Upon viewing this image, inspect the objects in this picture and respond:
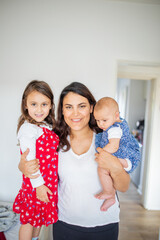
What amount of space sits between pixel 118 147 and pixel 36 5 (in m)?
2.19

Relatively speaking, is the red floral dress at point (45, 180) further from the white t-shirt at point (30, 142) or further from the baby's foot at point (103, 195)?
the baby's foot at point (103, 195)

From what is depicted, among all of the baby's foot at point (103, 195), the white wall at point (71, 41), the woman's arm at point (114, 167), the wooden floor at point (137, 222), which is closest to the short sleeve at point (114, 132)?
the woman's arm at point (114, 167)

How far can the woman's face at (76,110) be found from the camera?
1069mm

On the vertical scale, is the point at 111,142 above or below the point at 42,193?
A: above

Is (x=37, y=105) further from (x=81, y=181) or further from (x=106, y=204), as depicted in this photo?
(x=106, y=204)

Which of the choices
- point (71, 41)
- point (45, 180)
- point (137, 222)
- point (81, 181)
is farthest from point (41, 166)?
point (137, 222)

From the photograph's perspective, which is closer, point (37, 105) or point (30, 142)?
point (30, 142)

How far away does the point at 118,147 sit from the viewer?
108 centimetres

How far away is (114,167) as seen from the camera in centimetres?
99

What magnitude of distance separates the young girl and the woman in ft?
0.23

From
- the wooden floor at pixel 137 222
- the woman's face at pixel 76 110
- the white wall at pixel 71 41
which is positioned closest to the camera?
the woman's face at pixel 76 110

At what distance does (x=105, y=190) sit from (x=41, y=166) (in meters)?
0.47

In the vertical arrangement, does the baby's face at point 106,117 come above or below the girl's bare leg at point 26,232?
above

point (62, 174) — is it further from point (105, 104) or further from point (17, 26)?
point (17, 26)
